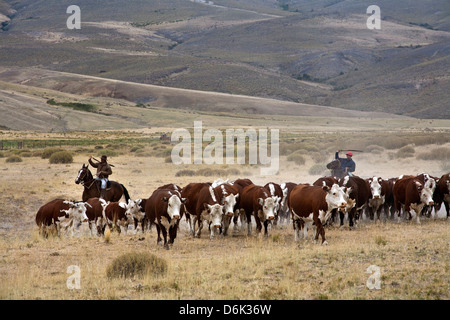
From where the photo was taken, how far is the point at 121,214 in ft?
59.8

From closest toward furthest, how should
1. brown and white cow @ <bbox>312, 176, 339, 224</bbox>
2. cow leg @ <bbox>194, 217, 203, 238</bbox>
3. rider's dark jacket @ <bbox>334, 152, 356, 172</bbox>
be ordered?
1. cow leg @ <bbox>194, 217, 203, 238</bbox>
2. brown and white cow @ <bbox>312, 176, 339, 224</bbox>
3. rider's dark jacket @ <bbox>334, 152, 356, 172</bbox>

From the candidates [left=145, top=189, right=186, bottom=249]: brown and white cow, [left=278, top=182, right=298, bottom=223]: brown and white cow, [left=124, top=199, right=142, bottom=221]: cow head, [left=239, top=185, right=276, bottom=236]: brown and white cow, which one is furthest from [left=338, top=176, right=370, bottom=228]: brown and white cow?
[left=124, top=199, right=142, bottom=221]: cow head

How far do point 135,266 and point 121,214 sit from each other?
703 cm

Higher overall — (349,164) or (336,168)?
(349,164)

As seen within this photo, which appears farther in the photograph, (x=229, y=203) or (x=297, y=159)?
(x=297, y=159)

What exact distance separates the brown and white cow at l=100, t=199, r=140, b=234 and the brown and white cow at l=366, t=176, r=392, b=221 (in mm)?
7374

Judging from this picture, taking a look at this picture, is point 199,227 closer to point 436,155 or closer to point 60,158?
point 60,158

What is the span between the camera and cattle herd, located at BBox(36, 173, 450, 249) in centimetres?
1490

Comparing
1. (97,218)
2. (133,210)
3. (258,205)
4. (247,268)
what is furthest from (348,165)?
(247,268)

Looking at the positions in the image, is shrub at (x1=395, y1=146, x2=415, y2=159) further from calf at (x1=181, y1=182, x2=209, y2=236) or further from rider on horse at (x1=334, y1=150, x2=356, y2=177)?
calf at (x1=181, y1=182, x2=209, y2=236)

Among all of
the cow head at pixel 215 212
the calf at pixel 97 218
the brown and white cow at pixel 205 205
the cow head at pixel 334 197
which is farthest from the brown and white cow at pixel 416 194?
the calf at pixel 97 218

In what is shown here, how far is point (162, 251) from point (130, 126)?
81.2m

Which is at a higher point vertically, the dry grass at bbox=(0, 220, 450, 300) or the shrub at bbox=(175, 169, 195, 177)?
the shrub at bbox=(175, 169, 195, 177)
